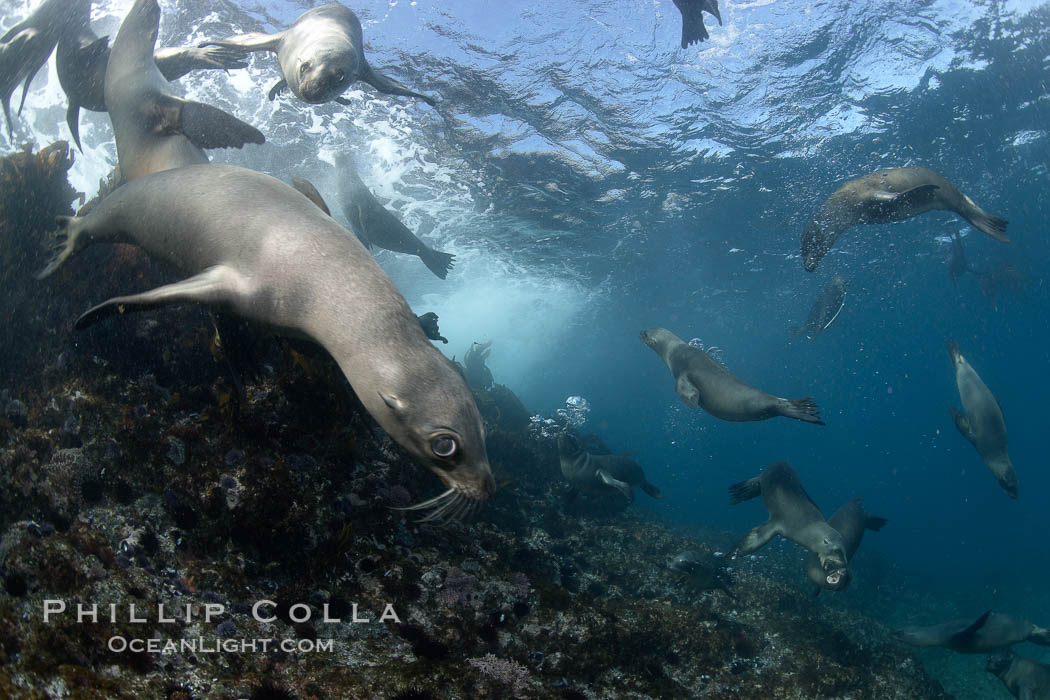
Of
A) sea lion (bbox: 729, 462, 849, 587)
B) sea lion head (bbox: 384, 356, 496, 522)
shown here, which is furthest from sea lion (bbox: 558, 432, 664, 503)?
sea lion head (bbox: 384, 356, 496, 522)

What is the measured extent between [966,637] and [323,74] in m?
11.2

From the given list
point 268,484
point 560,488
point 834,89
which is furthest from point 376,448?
point 834,89

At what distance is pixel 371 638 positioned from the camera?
119 inches

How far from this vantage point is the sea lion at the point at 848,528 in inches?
248

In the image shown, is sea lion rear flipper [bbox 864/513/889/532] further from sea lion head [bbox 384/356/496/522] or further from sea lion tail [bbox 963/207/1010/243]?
sea lion head [bbox 384/356/496/522]

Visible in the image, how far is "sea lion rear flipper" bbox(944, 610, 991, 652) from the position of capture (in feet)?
22.9

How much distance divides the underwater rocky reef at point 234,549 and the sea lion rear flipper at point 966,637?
3.40 meters

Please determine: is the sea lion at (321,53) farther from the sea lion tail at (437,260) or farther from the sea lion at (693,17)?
the sea lion tail at (437,260)

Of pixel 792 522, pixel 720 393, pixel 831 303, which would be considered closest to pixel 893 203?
pixel 720 393

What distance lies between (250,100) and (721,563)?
50.3 ft

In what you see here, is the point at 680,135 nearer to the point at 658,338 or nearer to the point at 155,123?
the point at 658,338

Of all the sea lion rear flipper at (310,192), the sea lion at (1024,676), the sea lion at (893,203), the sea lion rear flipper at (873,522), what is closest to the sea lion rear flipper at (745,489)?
the sea lion rear flipper at (873,522)

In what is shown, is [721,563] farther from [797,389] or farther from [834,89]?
[797,389]

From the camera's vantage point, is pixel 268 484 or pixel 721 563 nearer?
pixel 268 484
